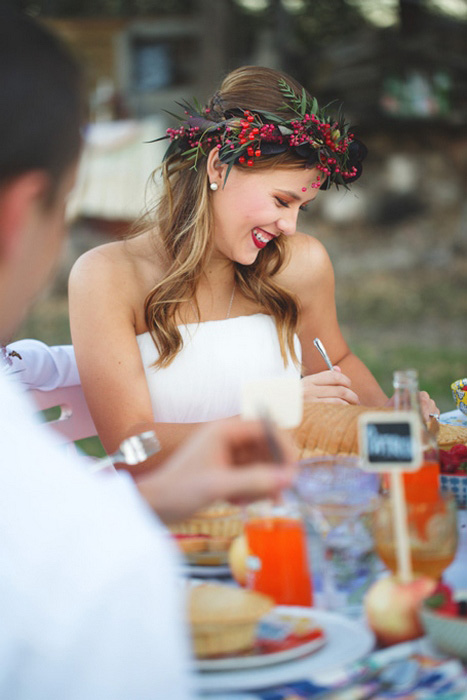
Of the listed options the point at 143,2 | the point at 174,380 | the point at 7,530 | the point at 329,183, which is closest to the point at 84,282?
the point at 174,380

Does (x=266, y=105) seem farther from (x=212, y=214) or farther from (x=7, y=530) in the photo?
(x=7, y=530)

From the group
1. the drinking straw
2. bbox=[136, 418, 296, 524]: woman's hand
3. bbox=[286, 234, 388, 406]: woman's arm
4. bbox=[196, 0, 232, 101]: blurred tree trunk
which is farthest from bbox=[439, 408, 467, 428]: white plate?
bbox=[196, 0, 232, 101]: blurred tree trunk

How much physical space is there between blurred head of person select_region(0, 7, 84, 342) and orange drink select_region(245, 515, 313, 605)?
2.03ft

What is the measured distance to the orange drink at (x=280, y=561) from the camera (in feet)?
4.87

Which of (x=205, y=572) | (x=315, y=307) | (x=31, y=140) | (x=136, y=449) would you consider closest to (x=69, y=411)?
(x=315, y=307)

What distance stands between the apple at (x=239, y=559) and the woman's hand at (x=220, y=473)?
25cm

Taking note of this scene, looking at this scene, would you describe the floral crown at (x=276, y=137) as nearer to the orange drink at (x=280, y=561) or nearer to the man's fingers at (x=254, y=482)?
the orange drink at (x=280, y=561)

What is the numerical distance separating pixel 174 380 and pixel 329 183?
87 cm

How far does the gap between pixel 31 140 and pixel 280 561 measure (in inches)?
32.1

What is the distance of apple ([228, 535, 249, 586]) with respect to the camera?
154cm

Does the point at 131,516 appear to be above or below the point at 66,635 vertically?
above

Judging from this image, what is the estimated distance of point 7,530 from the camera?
0.95 metres

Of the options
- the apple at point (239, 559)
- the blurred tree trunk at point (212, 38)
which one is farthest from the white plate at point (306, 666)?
the blurred tree trunk at point (212, 38)

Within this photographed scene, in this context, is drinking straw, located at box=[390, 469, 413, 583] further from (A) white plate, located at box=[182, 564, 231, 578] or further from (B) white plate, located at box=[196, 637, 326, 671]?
(A) white plate, located at box=[182, 564, 231, 578]
